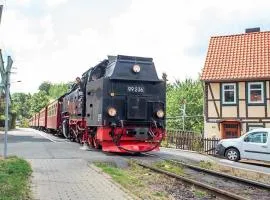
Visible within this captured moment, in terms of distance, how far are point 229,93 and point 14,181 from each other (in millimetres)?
22334

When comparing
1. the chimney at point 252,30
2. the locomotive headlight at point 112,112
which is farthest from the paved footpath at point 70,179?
the chimney at point 252,30

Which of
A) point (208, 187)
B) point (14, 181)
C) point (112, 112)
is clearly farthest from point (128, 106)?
point (14, 181)

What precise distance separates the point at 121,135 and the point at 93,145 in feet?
10.4

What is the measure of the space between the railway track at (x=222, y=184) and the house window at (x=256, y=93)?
50.3 ft

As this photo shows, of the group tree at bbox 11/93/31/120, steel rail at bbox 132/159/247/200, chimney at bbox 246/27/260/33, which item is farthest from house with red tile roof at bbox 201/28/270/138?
tree at bbox 11/93/31/120

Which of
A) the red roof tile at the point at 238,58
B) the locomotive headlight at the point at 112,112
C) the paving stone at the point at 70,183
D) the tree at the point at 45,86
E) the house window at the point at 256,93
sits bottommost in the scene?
the paving stone at the point at 70,183

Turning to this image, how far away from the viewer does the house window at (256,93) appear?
28672 mm

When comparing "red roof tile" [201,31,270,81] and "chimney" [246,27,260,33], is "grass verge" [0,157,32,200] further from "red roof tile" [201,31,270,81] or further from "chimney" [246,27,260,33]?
"chimney" [246,27,260,33]

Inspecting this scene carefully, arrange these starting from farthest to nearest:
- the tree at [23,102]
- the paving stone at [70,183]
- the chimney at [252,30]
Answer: the tree at [23,102] < the chimney at [252,30] < the paving stone at [70,183]

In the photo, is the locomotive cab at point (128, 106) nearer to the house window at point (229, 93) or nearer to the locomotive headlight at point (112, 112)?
the locomotive headlight at point (112, 112)

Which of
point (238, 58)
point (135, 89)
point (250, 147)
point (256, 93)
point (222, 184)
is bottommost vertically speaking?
point (222, 184)

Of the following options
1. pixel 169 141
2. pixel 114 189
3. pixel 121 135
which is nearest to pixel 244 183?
pixel 114 189

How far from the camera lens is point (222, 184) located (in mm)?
11445

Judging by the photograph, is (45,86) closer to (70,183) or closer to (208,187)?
(70,183)
